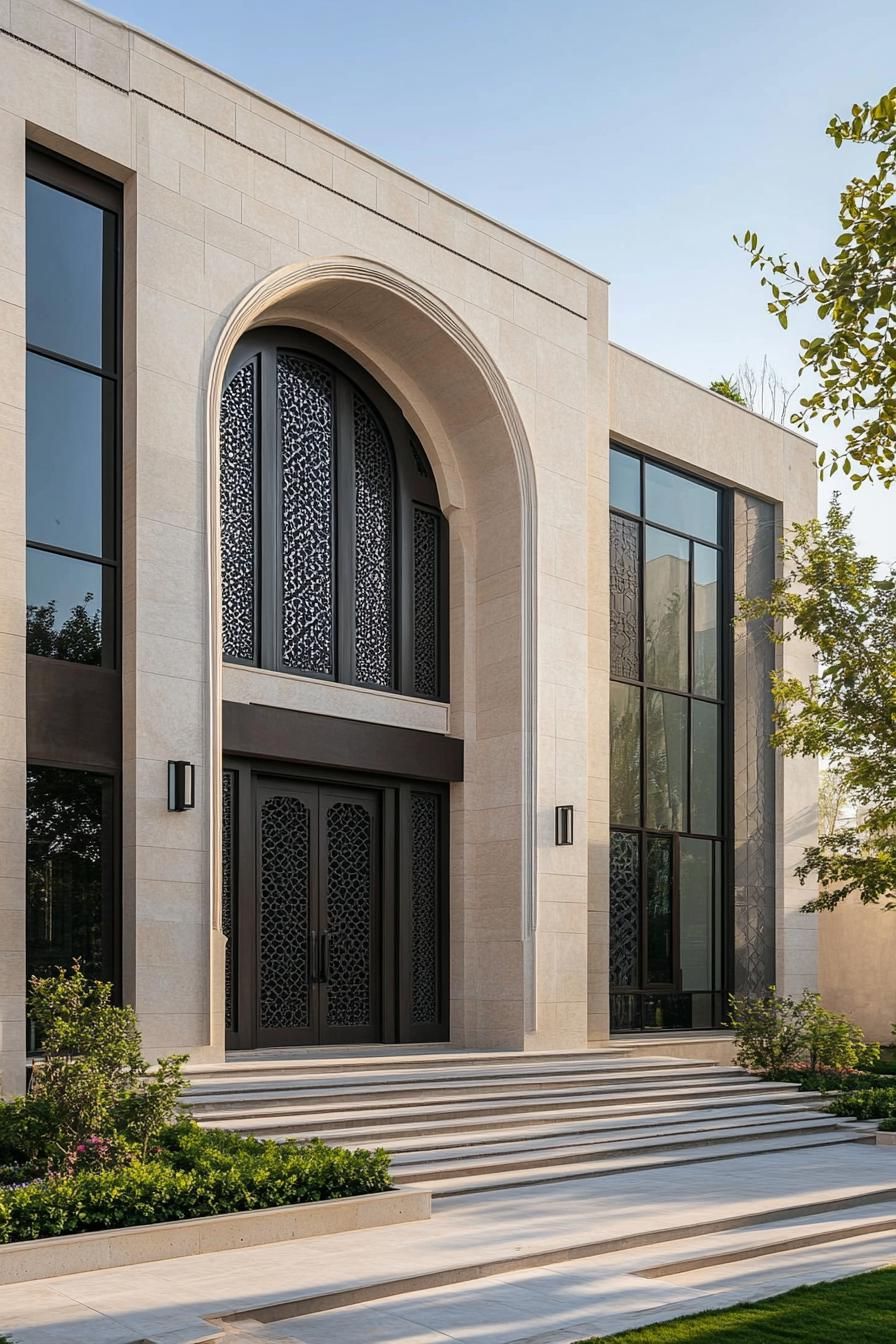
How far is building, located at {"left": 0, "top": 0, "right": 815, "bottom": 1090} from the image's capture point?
12469 mm

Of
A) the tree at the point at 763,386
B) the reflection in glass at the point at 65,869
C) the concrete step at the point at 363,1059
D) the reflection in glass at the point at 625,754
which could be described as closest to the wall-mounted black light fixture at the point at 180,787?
the reflection in glass at the point at 65,869

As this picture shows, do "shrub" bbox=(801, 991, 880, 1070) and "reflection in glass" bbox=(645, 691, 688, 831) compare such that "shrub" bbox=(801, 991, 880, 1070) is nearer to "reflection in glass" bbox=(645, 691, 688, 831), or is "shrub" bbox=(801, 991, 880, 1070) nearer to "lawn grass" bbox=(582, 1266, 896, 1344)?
"reflection in glass" bbox=(645, 691, 688, 831)

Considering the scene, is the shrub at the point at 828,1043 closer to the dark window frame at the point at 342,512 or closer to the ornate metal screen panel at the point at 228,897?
the dark window frame at the point at 342,512

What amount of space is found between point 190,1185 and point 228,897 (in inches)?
243

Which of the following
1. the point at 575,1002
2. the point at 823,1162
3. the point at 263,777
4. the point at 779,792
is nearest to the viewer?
the point at 823,1162

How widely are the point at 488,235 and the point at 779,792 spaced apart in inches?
355

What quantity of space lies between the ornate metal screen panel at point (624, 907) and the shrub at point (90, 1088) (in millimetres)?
9562

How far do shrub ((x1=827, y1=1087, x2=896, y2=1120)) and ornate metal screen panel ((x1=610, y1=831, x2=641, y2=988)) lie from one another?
373 cm

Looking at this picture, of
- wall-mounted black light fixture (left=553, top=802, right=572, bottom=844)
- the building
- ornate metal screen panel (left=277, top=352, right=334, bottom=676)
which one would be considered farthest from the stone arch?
ornate metal screen panel (left=277, top=352, right=334, bottom=676)

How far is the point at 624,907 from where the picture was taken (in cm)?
1794

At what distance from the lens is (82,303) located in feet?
42.6

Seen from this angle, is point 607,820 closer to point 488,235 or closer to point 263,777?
point 263,777

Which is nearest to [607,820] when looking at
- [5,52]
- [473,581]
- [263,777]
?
[473,581]

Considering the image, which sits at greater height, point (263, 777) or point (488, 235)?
point (488, 235)
